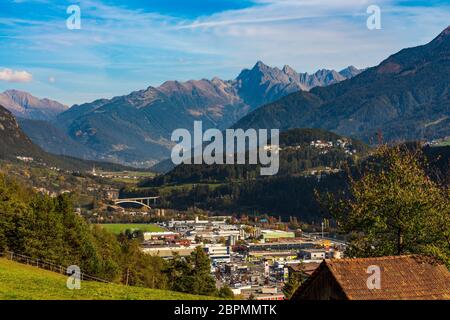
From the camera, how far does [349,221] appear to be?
32.5m

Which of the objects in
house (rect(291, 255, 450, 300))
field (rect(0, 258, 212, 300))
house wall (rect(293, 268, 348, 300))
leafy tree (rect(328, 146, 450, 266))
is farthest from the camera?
leafy tree (rect(328, 146, 450, 266))

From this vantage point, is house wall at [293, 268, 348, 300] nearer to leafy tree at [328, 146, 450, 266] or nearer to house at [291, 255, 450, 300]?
house at [291, 255, 450, 300]

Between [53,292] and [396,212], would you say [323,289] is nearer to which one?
[396,212]

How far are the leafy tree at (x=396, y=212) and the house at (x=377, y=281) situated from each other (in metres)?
5.85

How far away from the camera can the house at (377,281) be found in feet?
71.7

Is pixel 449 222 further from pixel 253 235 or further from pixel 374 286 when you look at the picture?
pixel 253 235

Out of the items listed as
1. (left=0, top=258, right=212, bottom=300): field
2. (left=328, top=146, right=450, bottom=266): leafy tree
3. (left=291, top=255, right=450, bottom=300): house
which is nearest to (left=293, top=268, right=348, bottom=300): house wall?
(left=291, top=255, right=450, bottom=300): house

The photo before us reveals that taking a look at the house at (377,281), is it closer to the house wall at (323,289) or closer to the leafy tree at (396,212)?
the house wall at (323,289)

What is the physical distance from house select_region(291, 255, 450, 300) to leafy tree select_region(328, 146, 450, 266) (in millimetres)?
5847

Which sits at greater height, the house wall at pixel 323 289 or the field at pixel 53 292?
the house wall at pixel 323 289

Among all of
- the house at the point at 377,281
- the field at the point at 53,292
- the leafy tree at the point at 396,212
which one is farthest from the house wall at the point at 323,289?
the leafy tree at the point at 396,212

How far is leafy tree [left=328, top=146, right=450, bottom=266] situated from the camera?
1196 inches

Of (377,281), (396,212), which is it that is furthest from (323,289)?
(396,212)
